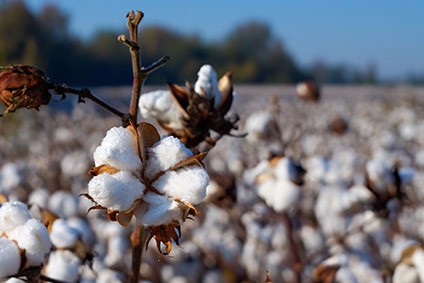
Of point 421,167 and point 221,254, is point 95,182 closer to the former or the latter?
point 221,254

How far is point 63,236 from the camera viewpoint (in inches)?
53.8

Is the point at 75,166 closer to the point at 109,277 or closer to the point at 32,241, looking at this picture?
the point at 109,277

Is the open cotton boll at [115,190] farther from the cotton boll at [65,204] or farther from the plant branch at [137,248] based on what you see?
the cotton boll at [65,204]

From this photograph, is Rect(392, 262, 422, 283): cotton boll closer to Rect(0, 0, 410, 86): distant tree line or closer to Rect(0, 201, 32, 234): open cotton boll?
Rect(0, 201, 32, 234): open cotton boll

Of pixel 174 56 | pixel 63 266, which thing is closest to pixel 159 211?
pixel 63 266

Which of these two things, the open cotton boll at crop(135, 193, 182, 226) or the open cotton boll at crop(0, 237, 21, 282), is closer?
the open cotton boll at crop(135, 193, 182, 226)

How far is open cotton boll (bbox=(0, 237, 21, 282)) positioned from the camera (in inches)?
38.4

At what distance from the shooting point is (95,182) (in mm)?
833

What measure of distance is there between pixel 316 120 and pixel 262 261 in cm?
667

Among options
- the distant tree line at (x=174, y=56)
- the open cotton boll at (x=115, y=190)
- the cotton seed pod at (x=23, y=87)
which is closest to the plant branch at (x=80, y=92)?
the cotton seed pod at (x=23, y=87)

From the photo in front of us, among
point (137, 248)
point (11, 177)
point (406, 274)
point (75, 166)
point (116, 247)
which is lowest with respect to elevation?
point (75, 166)

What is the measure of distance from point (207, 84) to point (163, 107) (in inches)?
3.7

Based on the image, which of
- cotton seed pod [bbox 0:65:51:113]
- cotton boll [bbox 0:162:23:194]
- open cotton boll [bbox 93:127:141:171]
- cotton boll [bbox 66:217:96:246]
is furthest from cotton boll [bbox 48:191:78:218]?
open cotton boll [bbox 93:127:141:171]

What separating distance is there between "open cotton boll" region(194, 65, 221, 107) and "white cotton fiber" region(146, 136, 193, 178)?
0.33 metres
